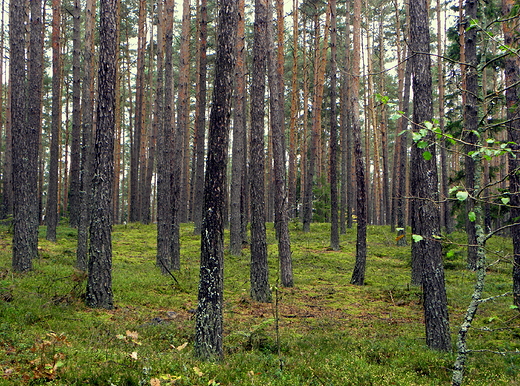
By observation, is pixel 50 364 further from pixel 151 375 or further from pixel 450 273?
pixel 450 273

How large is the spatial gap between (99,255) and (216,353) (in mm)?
4168

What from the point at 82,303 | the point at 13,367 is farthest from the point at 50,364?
the point at 82,303

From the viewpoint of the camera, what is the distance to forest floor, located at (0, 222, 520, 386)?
5320mm

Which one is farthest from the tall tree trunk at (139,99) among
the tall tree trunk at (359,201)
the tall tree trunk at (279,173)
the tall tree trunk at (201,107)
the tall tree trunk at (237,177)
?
the tall tree trunk at (359,201)

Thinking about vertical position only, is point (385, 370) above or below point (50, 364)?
below

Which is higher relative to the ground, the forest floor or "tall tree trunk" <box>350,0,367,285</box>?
"tall tree trunk" <box>350,0,367,285</box>

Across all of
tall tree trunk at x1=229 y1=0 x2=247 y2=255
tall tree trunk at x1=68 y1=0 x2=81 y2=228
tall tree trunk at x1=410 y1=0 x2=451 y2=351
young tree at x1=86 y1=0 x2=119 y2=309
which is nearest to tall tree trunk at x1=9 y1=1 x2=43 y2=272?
young tree at x1=86 y1=0 x2=119 y2=309

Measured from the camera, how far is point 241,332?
687 cm

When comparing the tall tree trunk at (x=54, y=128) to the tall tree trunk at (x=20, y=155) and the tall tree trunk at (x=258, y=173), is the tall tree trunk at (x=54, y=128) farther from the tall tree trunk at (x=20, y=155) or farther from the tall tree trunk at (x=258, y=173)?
the tall tree trunk at (x=258, y=173)

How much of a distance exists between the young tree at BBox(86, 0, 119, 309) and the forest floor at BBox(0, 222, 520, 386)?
0.42 m

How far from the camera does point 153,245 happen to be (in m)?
21.2

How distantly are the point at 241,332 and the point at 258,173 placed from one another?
549cm

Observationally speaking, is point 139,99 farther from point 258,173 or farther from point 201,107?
point 258,173

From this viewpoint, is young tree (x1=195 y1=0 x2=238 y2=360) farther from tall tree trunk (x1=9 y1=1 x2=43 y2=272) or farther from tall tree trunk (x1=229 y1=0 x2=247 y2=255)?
tall tree trunk (x1=229 y1=0 x2=247 y2=255)
